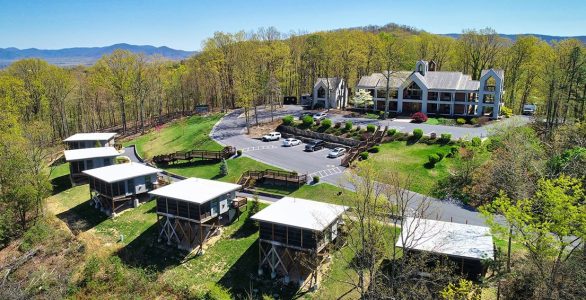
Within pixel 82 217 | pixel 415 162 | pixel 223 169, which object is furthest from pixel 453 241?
pixel 82 217

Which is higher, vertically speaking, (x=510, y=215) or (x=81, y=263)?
(x=510, y=215)

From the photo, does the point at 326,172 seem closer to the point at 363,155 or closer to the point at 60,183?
the point at 363,155

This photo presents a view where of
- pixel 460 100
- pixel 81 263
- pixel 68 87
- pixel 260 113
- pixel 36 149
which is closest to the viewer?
pixel 81 263

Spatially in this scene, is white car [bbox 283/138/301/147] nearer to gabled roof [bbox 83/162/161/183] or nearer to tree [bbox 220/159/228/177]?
tree [bbox 220/159/228/177]

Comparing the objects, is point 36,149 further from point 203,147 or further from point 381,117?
point 381,117

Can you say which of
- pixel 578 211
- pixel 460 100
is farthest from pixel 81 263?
pixel 460 100

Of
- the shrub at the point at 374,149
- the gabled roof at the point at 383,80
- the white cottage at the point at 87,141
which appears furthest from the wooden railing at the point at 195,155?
the gabled roof at the point at 383,80

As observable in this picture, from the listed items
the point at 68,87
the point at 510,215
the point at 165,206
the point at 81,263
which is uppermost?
the point at 68,87
